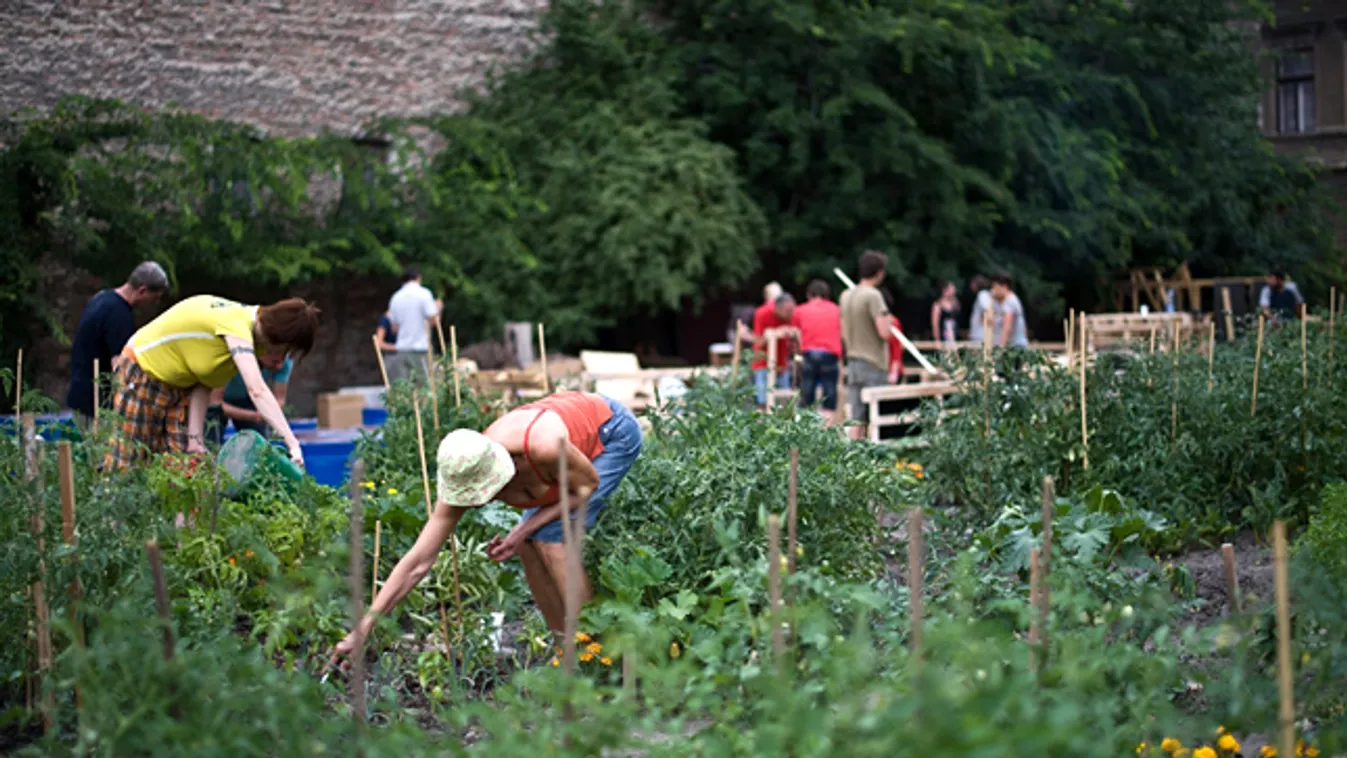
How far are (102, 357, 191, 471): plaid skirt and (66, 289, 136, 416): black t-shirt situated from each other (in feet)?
3.54

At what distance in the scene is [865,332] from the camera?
1030cm

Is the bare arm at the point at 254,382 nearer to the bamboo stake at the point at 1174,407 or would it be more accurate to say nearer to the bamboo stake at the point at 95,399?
the bamboo stake at the point at 95,399

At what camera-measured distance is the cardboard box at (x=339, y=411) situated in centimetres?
1195

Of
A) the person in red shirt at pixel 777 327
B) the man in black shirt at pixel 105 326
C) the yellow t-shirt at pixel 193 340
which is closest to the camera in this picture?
the yellow t-shirt at pixel 193 340

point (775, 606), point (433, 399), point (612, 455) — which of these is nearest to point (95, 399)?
point (433, 399)

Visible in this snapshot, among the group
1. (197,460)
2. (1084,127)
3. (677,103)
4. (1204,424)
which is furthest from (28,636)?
(1084,127)

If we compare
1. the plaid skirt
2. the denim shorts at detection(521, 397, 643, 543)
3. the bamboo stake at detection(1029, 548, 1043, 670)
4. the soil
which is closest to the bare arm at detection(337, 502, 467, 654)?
the denim shorts at detection(521, 397, 643, 543)

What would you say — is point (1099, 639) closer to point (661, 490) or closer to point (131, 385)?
point (661, 490)

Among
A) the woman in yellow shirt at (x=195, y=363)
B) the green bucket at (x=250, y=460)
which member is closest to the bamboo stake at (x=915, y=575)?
the woman in yellow shirt at (x=195, y=363)

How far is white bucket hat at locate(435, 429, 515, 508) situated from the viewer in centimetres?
429

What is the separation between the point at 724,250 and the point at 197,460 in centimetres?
1095

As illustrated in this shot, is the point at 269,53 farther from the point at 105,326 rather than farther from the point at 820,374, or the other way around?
the point at 105,326

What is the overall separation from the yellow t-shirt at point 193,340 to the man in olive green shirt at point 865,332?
17.2 feet

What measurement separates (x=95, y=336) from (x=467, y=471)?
341cm
